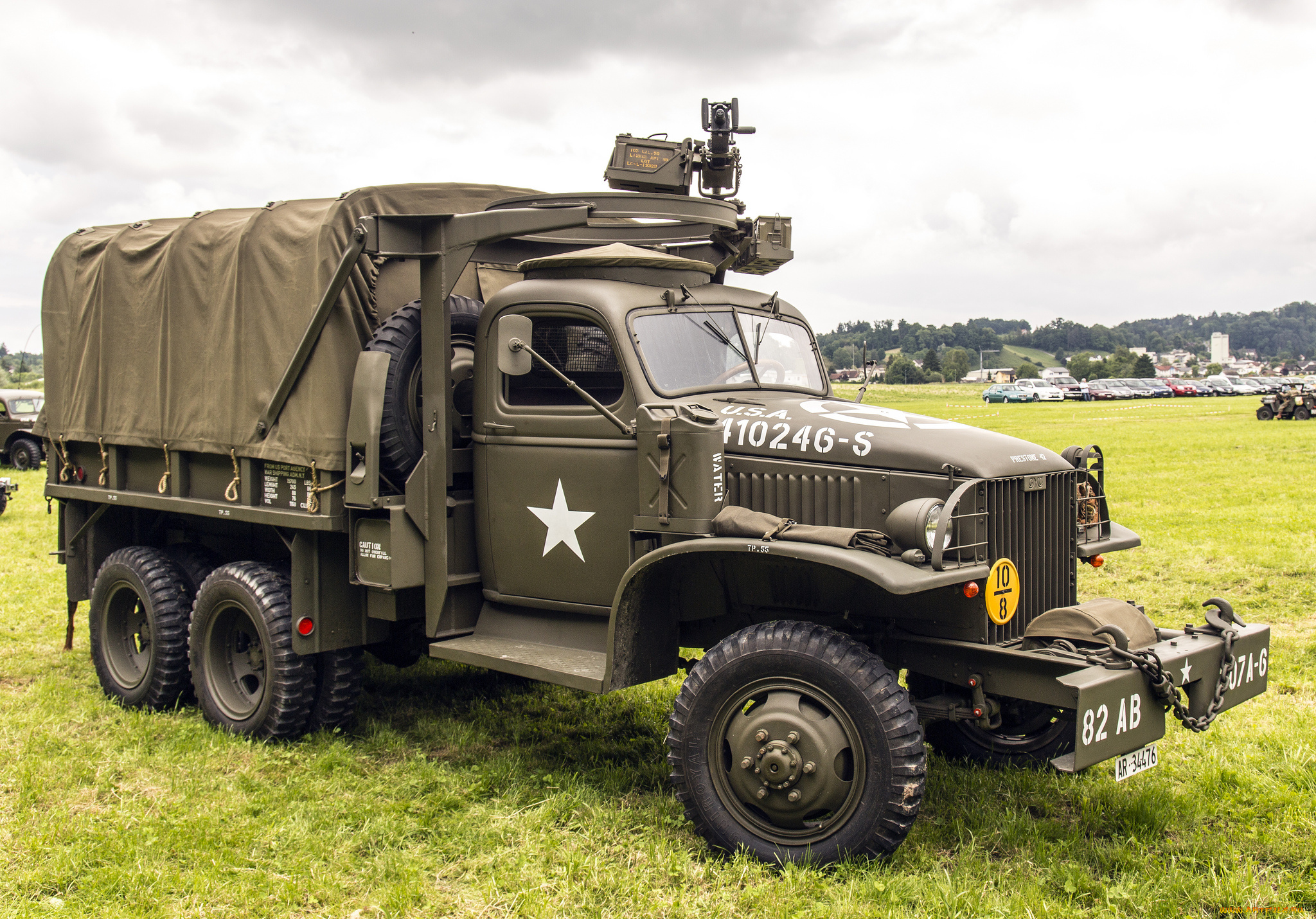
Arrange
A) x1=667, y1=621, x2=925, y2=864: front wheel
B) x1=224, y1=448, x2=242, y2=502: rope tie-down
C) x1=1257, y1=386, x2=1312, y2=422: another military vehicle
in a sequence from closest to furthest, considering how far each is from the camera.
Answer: x1=667, y1=621, x2=925, y2=864: front wheel, x1=224, y1=448, x2=242, y2=502: rope tie-down, x1=1257, y1=386, x2=1312, y2=422: another military vehicle

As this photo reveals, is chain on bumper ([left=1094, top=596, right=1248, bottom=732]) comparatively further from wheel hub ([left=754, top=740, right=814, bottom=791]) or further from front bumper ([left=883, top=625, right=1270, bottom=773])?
wheel hub ([left=754, top=740, right=814, bottom=791])

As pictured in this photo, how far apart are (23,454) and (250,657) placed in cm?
2066

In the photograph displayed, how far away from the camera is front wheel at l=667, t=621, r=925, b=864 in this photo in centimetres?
409

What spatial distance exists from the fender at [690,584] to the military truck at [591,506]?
0.06 feet

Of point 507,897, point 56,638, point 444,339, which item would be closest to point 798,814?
point 507,897

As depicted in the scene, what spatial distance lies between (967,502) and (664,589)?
4.89 feet

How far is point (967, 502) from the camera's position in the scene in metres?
4.26

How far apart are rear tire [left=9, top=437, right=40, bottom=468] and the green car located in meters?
41.2

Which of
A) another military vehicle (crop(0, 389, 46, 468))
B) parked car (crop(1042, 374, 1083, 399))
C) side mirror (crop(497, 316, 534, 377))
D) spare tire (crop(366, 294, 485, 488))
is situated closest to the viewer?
side mirror (crop(497, 316, 534, 377))

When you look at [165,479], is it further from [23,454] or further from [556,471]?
[23,454]

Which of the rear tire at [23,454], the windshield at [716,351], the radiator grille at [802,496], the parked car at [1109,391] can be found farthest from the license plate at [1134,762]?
the parked car at [1109,391]

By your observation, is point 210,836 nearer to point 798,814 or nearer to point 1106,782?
point 798,814

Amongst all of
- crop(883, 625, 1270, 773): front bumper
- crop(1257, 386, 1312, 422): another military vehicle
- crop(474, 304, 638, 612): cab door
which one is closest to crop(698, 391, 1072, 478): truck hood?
crop(474, 304, 638, 612): cab door

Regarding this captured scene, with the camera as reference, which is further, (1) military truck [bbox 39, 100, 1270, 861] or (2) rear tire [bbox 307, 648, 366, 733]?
(2) rear tire [bbox 307, 648, 366, 733]
